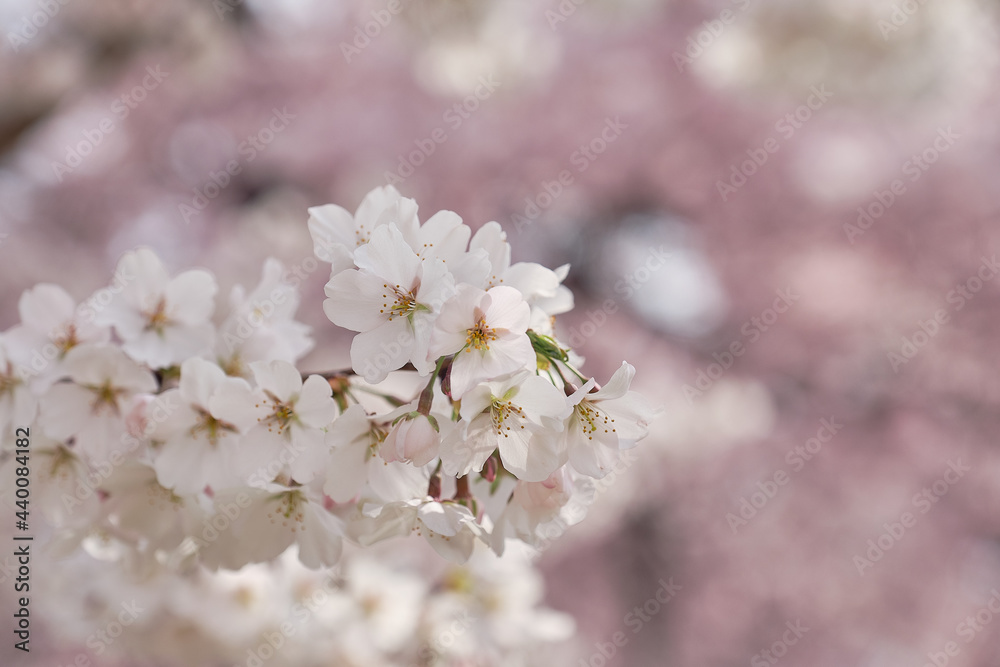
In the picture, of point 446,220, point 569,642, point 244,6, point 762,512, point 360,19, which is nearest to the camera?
point 446,220

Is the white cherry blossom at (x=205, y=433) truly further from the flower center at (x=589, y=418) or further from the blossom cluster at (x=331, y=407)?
the flower center at (x=589, y=418)

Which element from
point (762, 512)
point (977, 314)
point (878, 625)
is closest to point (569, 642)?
point (762, 512)

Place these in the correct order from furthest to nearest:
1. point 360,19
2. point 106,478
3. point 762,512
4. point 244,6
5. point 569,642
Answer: point 762,512 → point 360,19 → point 569,642 → point 244,6 → point 106,478

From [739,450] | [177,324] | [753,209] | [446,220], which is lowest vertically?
[739,450]

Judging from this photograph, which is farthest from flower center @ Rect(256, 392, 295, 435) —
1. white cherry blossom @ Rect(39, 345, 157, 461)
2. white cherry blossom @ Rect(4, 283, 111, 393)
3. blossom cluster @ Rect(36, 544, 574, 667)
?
blossom cluster @ Rect(36, 544, 574, 667)

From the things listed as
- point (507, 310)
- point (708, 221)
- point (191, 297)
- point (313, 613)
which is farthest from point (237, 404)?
point (708, 221)

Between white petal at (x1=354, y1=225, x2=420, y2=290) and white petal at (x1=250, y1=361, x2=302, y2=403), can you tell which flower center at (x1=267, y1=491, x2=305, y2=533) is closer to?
white petal at (x1=250, y1=361, x2=302, y2=403)

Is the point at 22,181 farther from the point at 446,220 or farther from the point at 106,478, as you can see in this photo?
the point at 446,220

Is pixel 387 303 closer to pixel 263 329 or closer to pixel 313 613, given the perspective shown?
pixel 263 329
